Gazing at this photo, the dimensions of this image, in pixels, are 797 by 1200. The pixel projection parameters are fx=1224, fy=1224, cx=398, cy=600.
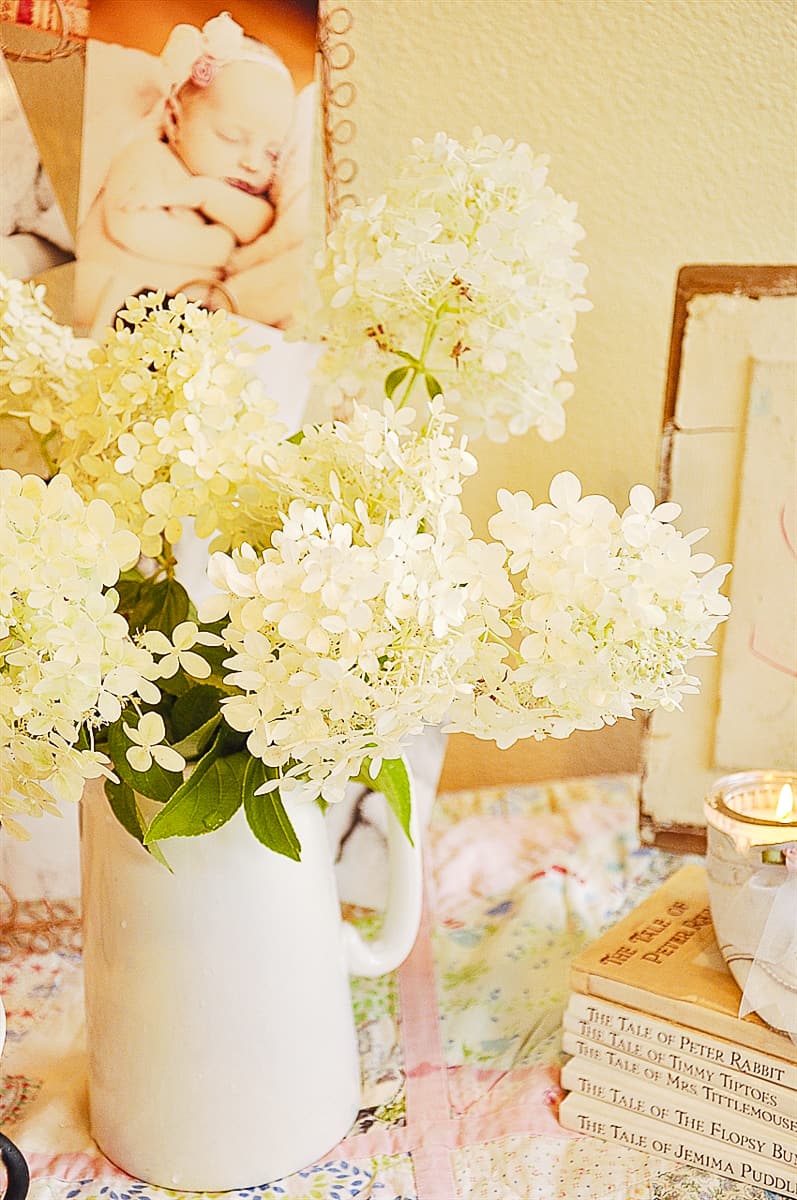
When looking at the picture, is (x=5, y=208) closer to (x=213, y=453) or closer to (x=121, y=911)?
(x=213, y=453)

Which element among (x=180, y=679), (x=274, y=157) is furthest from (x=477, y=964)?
(x=274, y=157)

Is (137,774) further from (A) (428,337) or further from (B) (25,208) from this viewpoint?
(B) (25,208)

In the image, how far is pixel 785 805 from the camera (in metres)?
0.75

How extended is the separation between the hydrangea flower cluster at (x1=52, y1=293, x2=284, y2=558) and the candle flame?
14.9 inches

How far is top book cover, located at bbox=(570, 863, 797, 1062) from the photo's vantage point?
2.20 ft

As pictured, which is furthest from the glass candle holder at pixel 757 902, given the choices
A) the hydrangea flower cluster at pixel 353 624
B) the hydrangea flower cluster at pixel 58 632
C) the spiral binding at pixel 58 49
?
the spiral binding at pixel 58 49

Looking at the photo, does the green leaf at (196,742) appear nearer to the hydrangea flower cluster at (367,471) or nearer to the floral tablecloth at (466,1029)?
the hydrangea flower cluster at (367,471)

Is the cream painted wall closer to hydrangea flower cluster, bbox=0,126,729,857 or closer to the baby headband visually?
the baby headband

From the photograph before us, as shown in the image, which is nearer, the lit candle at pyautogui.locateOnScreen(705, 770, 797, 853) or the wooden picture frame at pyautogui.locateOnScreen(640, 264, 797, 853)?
the lit candle at pyautogui.locateOnScreen(705, 770, 797, 853)

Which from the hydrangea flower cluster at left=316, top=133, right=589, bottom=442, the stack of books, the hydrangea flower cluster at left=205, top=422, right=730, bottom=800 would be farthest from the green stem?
the stack of books

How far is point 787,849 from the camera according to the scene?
652 millimetres

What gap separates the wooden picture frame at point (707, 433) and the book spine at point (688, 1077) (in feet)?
0.83

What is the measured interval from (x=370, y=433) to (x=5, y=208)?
54 cm

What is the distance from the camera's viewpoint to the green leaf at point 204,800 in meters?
0.58
